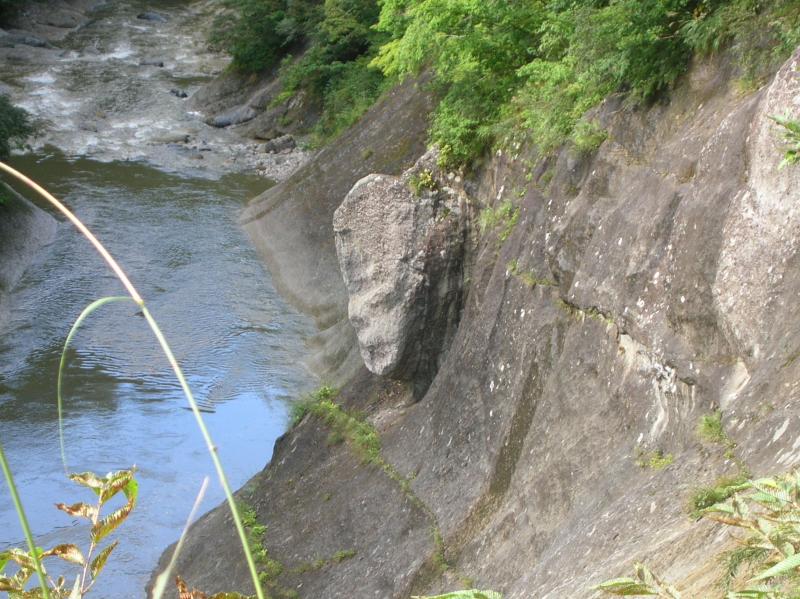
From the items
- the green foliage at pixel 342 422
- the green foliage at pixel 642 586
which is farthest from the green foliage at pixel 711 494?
the green foliage at pixel 342 422

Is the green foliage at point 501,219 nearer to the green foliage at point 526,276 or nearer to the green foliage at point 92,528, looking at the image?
the green foliage at point 526,276

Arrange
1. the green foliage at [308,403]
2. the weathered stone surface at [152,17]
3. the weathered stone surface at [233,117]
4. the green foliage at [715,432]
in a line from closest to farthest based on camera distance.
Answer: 1. the green foliage at [715,432]
2. the green foliage at [308,403]
3. the weathered stone surface at [233,117]
4. the weathered stone surface at [152,17]

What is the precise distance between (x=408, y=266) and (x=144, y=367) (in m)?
6.73

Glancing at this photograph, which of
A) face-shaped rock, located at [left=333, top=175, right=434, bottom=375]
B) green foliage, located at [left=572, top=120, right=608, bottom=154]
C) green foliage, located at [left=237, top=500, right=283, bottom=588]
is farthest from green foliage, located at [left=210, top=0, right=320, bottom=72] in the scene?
green foliage, located at [left=572, top=120, right=608, bottom=154]

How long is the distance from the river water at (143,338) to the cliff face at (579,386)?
2149 millimetres

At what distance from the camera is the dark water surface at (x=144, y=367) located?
13.9 metres

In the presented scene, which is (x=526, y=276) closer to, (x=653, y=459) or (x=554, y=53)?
(x=554, y=53)

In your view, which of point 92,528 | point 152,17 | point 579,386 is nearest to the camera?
point 92,528

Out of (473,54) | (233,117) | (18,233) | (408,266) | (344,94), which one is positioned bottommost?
(408,266)

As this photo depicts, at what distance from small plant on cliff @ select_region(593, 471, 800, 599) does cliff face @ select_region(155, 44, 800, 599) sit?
0.73 meters

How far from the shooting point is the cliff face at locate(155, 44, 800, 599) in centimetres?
593

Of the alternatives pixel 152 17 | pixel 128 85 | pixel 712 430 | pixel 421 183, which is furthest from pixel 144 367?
pixel 152 17

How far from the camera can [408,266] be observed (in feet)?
41.3

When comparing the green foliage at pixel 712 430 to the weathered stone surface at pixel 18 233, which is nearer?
the green foliage at pixel 712 430
